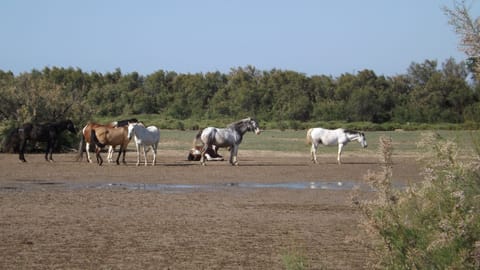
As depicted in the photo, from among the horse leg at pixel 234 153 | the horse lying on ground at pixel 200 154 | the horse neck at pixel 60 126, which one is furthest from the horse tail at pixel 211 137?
the horse neck at pixel 60 126

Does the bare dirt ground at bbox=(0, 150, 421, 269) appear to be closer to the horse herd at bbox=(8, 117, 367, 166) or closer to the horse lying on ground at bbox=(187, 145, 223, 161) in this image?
the horse herd at bbox=(8, 117, 367, 166)

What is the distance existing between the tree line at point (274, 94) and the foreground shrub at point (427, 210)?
194ft

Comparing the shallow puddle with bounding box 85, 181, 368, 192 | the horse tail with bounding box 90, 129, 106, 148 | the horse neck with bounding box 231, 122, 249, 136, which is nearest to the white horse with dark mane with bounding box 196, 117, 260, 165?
the horse neck with bounding box 231, 122, 249, 136

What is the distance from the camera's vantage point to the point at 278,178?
24734 millimetres

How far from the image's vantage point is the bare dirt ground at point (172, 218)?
36.5 ft

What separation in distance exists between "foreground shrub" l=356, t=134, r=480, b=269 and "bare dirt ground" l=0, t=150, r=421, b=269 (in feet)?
2.47

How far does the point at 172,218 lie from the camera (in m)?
15.3

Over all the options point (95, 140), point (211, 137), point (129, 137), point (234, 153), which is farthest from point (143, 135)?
point (234, 153)

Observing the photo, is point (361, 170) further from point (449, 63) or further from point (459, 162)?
point (449, 63)

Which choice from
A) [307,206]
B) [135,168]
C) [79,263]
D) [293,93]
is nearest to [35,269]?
[79,263]

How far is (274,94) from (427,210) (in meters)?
82.4

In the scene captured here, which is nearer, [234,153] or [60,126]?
[234,153]

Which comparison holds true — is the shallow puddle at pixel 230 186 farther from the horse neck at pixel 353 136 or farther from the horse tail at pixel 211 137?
the horse neck at pixel 353 136

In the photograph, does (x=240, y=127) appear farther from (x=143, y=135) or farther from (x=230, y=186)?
(x=230, y=186)
